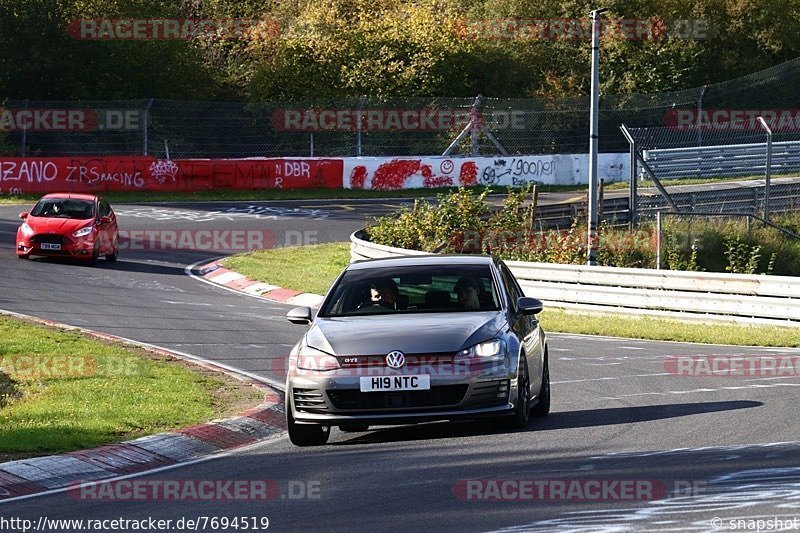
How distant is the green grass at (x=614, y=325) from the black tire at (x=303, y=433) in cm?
950

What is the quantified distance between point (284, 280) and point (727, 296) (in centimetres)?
1013

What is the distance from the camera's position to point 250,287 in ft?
89.9

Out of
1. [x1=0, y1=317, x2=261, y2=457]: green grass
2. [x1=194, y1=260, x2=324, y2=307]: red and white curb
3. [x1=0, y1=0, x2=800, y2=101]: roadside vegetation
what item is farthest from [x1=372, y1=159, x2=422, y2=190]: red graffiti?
[x1=0, y1=317, x2=261, y2=457]: green grass

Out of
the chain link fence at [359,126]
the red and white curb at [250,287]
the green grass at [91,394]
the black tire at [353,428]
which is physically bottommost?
the red and white curb at [250,287]

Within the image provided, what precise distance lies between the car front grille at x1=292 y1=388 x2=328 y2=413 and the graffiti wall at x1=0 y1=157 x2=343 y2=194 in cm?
3204

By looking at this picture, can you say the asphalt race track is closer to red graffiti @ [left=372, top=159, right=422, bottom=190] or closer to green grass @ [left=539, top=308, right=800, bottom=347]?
green grass @ [left=539, top=308, right=800, bottom=347]

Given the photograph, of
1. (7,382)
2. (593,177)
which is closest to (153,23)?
(593,177)

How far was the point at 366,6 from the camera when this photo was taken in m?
62.5

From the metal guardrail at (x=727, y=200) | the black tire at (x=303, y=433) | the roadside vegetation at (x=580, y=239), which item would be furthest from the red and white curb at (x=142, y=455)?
the metal guardrail at (x=727, y=200)

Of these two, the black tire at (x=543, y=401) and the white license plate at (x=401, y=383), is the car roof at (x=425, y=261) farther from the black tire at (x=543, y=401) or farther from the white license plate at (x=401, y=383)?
the white license plate at (x=401, y=383)

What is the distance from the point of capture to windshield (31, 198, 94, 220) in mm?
28781

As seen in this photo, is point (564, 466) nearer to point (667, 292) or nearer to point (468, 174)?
point (667, 292)

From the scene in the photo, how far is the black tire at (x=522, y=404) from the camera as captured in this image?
10.6 metres

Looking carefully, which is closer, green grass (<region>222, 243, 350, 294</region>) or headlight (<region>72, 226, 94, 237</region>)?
green grass (<region>222, 243, 350, 294</region>)
